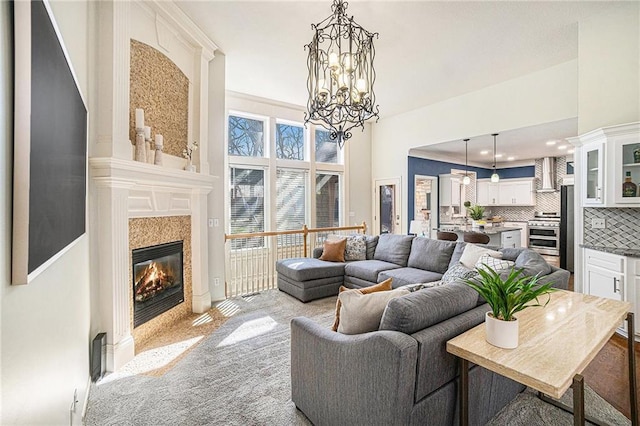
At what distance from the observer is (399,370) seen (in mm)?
1356

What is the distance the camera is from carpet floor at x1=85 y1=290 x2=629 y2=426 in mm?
1946

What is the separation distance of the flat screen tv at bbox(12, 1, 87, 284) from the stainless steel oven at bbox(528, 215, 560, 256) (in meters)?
8.38

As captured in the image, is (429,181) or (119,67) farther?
(429,181)

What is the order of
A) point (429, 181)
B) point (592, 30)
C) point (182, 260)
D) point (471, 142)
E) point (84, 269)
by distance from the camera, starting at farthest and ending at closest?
point (429, 181) → point (471, 142) → point (182, 260) → point (592, 30) → point (84, 269)

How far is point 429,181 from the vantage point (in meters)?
7.22

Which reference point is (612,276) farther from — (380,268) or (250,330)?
(250,330)

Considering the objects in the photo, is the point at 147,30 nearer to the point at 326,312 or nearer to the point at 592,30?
the point at 326,312

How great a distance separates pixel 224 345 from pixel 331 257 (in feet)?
7.54

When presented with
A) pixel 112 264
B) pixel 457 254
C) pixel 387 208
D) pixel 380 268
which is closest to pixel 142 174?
pixel 112 264

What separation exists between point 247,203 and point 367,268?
251 cm

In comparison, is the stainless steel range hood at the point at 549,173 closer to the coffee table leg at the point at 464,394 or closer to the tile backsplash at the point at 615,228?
the tile backsplash at the point at 615,228

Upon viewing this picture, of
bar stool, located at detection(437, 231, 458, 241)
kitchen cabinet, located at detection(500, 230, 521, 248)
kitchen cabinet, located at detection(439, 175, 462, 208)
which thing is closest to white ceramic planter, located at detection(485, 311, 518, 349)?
bar stool, located at detection(437, 231, 458, 241)

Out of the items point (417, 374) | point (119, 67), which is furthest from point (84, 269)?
point (417, 374)

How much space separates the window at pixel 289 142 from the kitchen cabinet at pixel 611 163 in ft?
14.5
